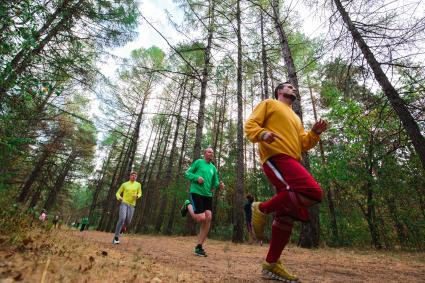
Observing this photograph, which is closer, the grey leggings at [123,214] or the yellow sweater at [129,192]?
the grey leggings at [123,214]

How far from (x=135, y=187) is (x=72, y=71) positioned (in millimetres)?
4170

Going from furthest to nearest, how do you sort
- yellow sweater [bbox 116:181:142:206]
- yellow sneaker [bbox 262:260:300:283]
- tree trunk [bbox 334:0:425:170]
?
yellow sweater [bbox 116:181:142:206] → tree trunk [bbox 334:0:425:170] → yellow sneaker [bbox 262:260:300:283]

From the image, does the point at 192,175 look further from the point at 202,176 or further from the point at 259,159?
the point at 259,159

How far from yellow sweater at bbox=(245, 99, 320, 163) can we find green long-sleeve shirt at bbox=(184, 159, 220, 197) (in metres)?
2.02

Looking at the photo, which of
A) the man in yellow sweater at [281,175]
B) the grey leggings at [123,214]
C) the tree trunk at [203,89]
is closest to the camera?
the man in yellow sweater at [281,175]

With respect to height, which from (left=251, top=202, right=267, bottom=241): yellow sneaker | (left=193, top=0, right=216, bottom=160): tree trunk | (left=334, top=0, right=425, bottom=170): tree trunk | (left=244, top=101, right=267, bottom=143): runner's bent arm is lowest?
(left=251, top=202, right=267, bottom=241): yellow sneaker

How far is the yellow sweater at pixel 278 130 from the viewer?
248cm

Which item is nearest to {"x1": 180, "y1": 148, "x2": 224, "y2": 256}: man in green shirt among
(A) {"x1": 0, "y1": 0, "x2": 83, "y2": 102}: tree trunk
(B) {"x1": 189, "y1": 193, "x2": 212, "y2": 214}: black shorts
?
(B) {"x1": 189, "y1": 193, "x2": 212, "y2": 214}: black shorts

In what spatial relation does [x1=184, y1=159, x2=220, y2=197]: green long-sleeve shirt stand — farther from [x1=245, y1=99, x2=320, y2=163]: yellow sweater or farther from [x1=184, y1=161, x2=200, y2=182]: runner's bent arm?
[x1=245, y1=99, x2=320, y2=163]: yellow sweater

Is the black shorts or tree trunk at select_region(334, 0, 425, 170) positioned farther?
the black shorts

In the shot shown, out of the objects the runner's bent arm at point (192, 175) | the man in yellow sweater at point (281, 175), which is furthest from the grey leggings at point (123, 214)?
the man in yellow sweater at point (281, 175)

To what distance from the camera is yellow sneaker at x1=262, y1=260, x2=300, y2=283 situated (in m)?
2.39

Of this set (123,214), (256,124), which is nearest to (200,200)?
(256,124)

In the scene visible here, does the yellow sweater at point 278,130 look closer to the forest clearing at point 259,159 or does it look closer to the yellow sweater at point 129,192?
the forest clearing at point 259,159
